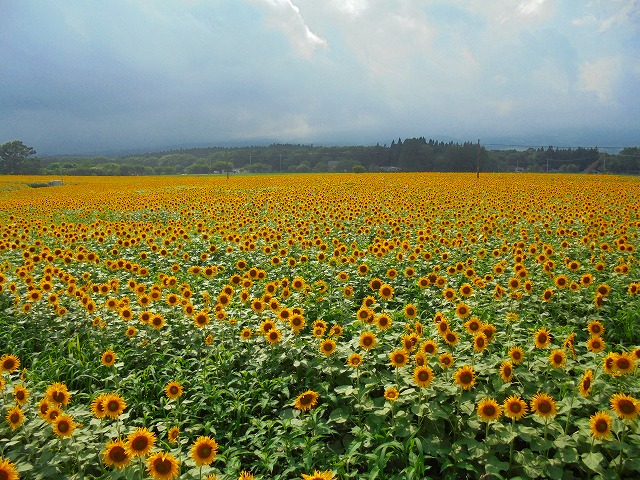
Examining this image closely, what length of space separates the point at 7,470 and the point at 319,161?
77.0m

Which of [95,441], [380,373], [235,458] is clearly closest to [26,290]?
[95,441]

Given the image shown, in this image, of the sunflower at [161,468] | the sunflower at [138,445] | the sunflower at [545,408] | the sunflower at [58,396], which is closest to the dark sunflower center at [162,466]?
the sunflower at [161,468]

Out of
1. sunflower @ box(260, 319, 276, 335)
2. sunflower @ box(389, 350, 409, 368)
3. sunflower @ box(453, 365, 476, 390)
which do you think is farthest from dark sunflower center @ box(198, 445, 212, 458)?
sunflower @ box(453, 365, 476, 390)

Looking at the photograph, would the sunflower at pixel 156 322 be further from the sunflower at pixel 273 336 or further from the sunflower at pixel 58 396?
the sunflower at pixel 58 396

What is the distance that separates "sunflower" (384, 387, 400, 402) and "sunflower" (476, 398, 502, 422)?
21.9 inches

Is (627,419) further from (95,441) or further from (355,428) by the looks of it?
(95,441)

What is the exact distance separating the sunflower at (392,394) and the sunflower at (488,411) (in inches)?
21.9

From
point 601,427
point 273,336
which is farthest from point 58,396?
Answer: point 601,427

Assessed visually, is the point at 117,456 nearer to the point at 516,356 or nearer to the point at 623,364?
the point at 516,356

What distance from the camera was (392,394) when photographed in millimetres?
3045

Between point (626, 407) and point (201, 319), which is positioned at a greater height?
point (626, 407)

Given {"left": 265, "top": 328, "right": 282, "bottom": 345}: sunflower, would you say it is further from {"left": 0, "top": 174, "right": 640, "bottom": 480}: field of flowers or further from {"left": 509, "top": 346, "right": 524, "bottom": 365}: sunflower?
{"left": 509, "top": 346, "right": 524, "bottom": 365}: sunflower

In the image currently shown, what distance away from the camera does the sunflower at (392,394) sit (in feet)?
9.88

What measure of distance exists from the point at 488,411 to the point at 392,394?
2.12 ft
